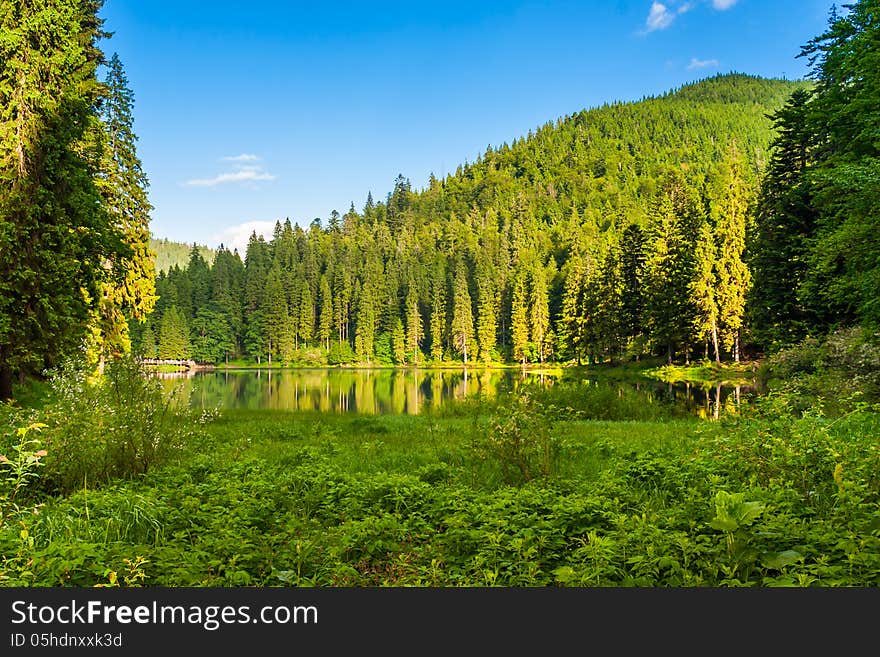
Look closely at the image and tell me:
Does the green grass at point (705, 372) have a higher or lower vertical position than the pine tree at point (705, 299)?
lower

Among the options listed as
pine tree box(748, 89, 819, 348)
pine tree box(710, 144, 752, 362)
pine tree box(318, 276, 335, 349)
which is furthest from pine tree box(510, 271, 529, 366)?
pine tree box(748, 89, 819, 348)

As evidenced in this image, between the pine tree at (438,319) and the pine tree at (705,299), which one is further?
the pine tree at (438,319)

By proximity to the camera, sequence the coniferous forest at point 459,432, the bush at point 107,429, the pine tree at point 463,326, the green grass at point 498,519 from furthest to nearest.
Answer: the pine tree at point 463,326, the bush at point 107,429, the coniferous forest at point 459,432, the green grass at point 498,519

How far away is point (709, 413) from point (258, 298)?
85.3 meters

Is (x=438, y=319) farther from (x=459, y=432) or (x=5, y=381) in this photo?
(x=459, y=432)

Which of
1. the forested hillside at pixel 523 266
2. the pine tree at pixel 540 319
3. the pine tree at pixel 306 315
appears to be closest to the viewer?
the forested hillside at pixel 523 266

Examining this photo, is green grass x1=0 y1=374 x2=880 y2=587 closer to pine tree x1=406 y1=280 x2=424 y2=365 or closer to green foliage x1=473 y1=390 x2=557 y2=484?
green foliage x1=473 y1=390 x2=557 y2=484

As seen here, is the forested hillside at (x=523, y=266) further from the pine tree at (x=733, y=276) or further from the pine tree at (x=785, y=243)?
the pine tree at (x=785, y=243)

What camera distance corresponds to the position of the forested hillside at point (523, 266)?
45500 millimetres

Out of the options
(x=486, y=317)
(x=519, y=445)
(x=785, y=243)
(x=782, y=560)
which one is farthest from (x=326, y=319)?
(x=782, y=560)

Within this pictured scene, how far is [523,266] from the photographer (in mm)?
91000

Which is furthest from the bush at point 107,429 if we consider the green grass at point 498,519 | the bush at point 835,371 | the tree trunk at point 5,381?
the bush at point 835,371

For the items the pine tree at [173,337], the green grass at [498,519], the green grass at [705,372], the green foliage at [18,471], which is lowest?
the green grass at [705,372]

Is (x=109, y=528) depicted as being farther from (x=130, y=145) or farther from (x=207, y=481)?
(x=130, y=145)
